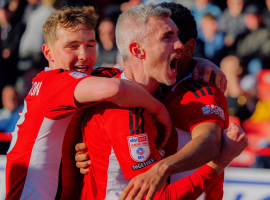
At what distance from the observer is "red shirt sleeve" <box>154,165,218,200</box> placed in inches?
84.5

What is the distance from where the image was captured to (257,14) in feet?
19.8

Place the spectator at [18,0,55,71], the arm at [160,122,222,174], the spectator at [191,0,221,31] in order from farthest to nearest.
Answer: the spectator at [18,0,55,71] → the spectator at [191,0,221,31] → the arm at [160,122,222,174]

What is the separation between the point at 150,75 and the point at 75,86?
0.54 meters

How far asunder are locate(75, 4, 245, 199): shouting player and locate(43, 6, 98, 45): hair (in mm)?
310

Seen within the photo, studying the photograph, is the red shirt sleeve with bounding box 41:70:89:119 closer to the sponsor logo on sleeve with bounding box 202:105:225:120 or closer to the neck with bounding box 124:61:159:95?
the neck with bounding box 124:61:159:95

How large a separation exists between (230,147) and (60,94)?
3.52 ft

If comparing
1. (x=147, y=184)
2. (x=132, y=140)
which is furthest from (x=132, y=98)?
(x=147, y=184)

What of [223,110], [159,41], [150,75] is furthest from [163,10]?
[223,110]

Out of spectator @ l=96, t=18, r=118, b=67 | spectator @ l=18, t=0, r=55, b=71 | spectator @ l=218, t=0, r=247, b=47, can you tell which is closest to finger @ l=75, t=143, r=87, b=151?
spectator @ l=96, t=18, r=118, b=67

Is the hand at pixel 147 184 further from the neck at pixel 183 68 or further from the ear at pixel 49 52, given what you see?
the ear at pixel 49 52

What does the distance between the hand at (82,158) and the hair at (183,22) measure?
108 cm

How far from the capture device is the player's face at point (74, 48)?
276 cm

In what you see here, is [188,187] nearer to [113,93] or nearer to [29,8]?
[113,93]

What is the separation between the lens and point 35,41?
22.7ft
